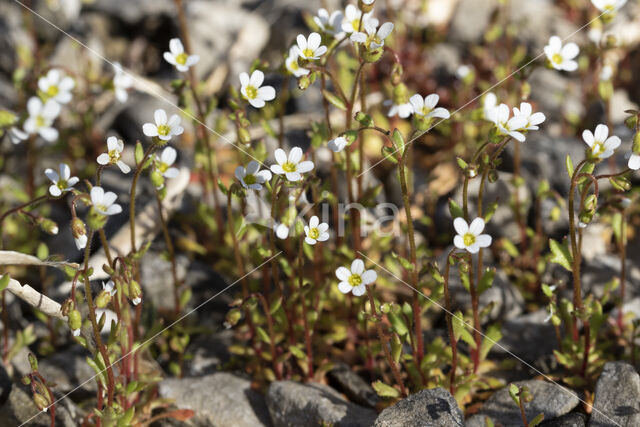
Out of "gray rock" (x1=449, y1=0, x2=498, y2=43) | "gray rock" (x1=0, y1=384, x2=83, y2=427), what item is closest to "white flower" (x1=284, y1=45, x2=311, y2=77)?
"gray rock" (x1=0, y1=384, x2=83, y2=427)

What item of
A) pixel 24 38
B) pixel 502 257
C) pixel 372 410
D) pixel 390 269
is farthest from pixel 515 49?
pixel 24 38

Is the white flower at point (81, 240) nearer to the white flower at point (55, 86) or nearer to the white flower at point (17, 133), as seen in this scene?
the white flower at point (17, 133)

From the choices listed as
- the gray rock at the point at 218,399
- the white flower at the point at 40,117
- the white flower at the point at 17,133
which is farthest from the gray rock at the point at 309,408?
the white flower at the point at 17,133

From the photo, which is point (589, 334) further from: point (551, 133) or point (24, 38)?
point (24, 38)

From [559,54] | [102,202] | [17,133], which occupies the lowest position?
[102,202]

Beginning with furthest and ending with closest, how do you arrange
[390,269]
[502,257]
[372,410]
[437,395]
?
1. [502,257]
2. [390,269]
3. [372,410]
4. [437,395]

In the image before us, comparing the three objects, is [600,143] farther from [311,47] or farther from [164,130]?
[164,130]

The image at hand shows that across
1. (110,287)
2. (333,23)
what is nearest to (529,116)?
(333,23)
